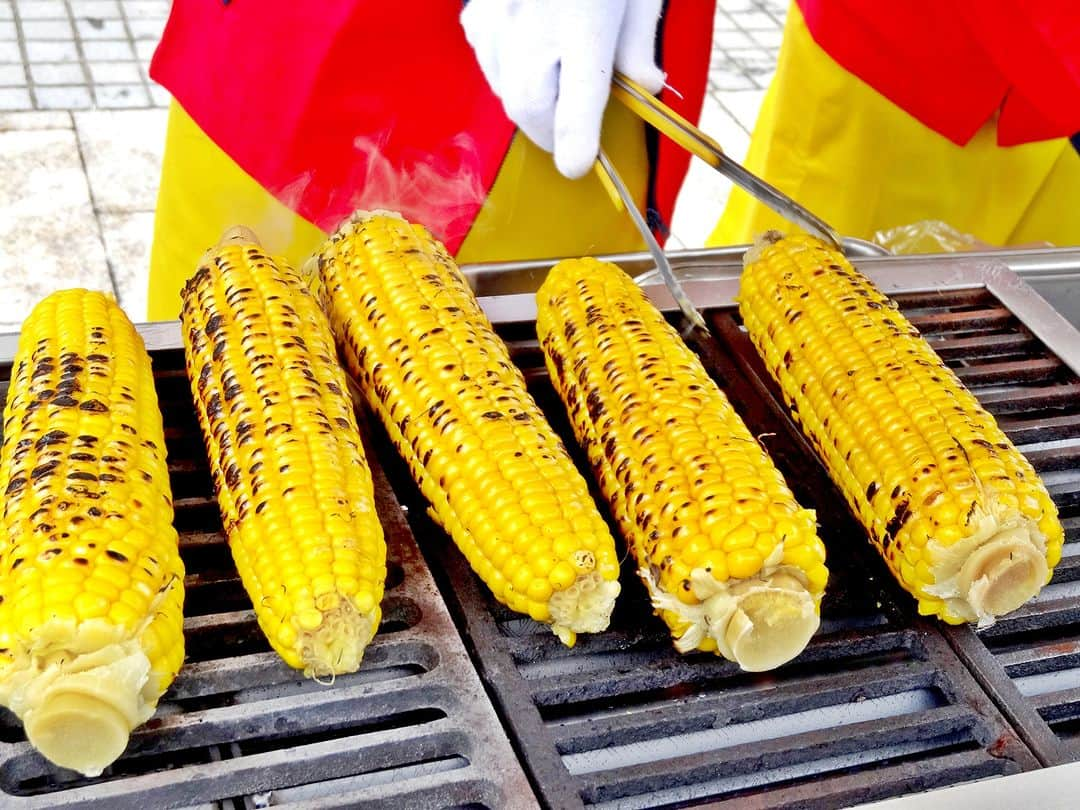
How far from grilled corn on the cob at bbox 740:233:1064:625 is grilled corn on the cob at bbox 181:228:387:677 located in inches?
30.4

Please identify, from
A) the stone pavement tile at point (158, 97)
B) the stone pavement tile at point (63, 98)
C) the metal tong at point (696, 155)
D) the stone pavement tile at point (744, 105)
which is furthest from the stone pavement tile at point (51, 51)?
the metal tong at point (696, 155)

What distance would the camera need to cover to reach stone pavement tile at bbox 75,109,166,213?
5.03 metres

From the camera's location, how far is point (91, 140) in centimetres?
532

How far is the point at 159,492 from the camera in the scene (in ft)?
4.76

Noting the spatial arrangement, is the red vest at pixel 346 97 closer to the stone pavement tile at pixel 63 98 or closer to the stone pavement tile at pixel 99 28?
the stone pavement tile at pixel 63 98

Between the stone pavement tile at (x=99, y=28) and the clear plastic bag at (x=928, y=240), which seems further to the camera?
the stone pavement tile at (x=99, y=28)

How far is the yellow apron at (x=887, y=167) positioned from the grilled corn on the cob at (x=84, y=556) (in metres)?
2.49

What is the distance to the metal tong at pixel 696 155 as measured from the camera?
74.5 inches

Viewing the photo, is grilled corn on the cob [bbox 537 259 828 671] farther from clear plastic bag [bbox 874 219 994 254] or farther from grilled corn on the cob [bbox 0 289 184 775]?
clear plastic bag [bbox 874 219 994 254]

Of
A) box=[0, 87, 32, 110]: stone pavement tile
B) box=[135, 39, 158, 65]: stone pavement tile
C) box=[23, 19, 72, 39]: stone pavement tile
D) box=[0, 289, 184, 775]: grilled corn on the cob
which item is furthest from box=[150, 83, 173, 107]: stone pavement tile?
box=[0, 289, 184, 775]: grilled corn on the cob

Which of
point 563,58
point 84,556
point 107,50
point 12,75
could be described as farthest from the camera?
point 107,50

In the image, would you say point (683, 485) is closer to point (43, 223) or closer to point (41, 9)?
point (43, 223)

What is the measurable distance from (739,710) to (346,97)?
1.78 m

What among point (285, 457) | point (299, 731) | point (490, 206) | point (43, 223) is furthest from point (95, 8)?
point (299, 731)
